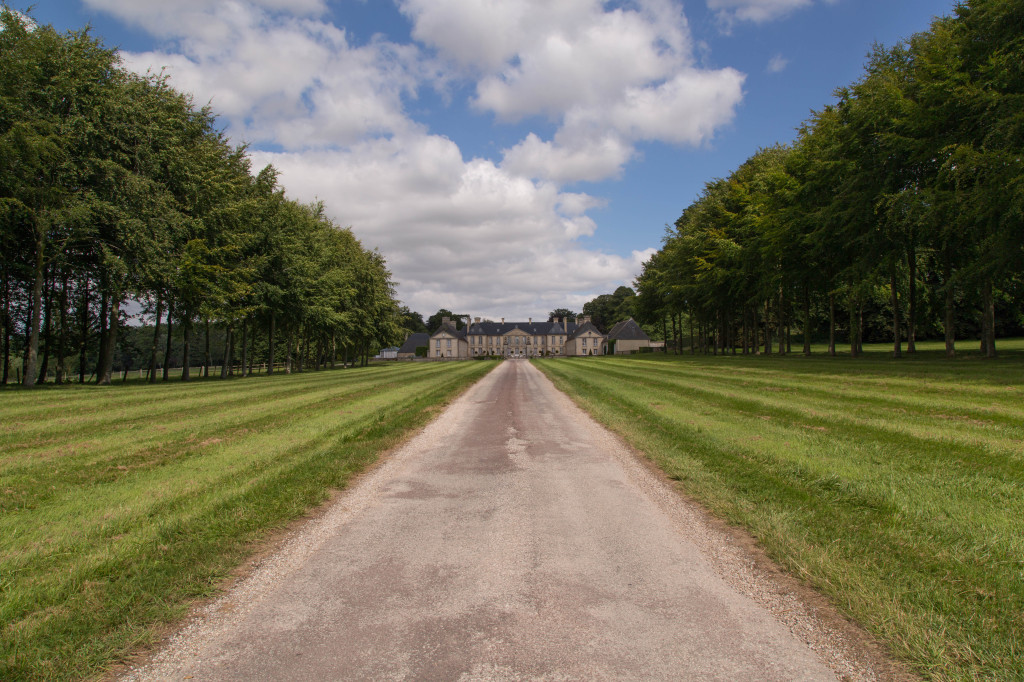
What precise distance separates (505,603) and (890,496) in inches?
174

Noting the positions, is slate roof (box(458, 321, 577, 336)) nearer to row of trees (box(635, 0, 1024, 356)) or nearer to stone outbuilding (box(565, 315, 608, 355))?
stone outbuilding (box(565, 315, 608, 355))

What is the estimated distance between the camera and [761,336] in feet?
232

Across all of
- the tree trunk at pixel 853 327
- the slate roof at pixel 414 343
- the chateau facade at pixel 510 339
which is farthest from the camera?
the slate roof at pixel 414 343

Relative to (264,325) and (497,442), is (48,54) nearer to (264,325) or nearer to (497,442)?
(264,325)

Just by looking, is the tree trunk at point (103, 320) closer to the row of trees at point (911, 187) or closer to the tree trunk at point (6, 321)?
the tree trunk at point (6, 321)

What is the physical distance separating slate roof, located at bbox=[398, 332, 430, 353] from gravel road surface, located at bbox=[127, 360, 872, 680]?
412ft

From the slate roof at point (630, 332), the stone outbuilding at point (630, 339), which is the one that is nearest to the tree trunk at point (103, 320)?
the stone outbuilding at point (630, 339)

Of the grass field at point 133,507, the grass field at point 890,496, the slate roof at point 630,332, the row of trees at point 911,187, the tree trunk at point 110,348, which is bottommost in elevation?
the grass field at point 133,507

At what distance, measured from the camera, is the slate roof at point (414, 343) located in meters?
130

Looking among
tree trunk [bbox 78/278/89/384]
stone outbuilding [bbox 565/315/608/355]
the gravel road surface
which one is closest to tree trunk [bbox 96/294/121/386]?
tree trunk [bbox 78/278/89/384]

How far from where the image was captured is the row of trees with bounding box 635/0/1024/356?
60.8 feet

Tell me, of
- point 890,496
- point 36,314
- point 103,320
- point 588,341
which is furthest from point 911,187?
point 588,341

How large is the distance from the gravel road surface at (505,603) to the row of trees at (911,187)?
2067 centimetres

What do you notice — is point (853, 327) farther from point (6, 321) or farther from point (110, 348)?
point (6, 321)
